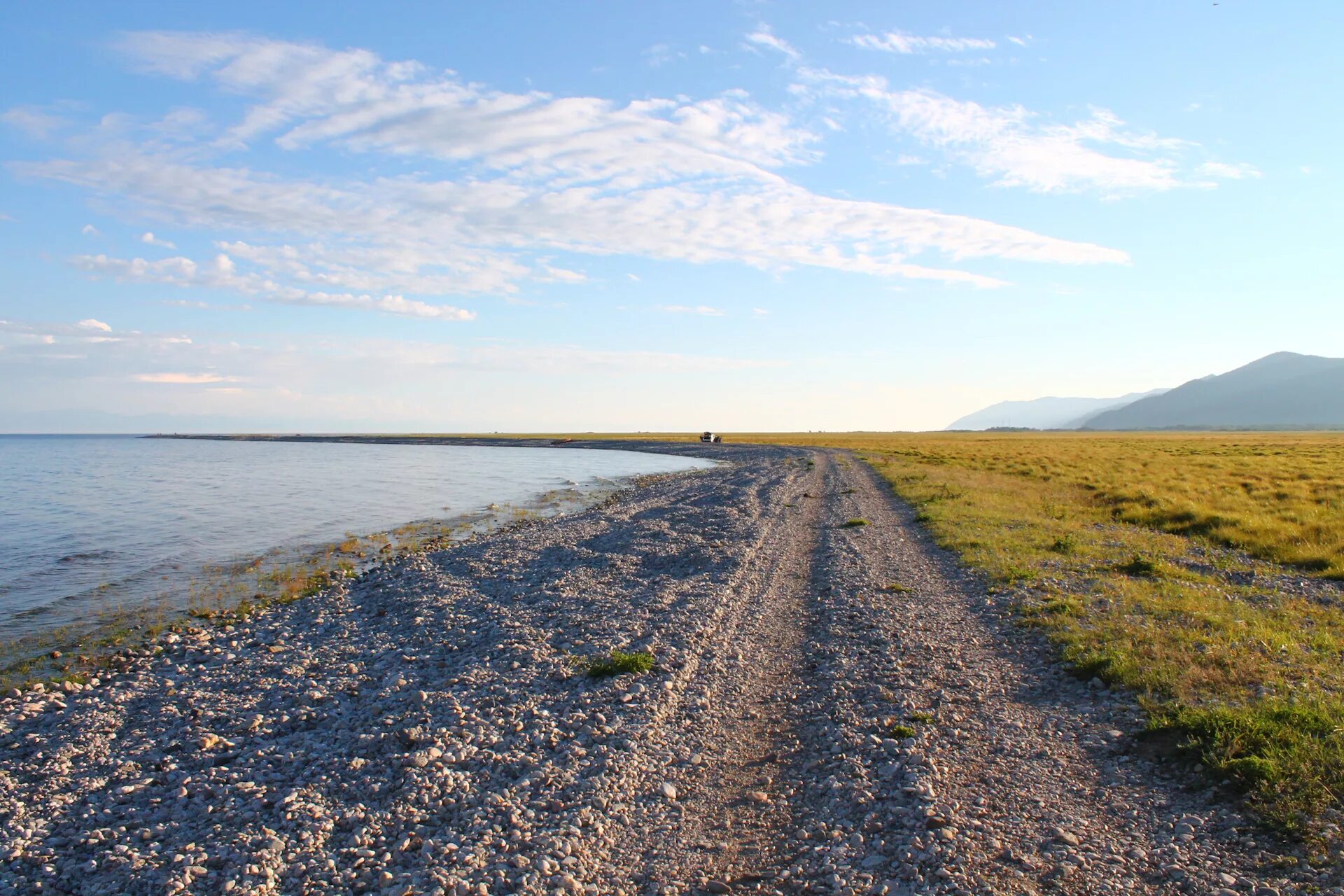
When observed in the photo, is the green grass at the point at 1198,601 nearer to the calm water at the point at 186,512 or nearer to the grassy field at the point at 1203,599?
the grassy field at the point at 1203,599

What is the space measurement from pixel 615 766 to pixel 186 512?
42.4m

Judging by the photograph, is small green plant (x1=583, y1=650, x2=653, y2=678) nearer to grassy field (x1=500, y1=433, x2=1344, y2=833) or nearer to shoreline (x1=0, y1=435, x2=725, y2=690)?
grassy field (x1=500, y1=433, x2=1344, y2=833)

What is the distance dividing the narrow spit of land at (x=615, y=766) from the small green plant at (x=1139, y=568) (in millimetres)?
4862

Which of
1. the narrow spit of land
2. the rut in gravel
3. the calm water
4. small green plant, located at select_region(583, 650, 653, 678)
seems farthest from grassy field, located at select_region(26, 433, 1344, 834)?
the calm water

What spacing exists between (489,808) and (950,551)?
17.2 metres

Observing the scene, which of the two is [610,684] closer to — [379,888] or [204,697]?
[379,888]

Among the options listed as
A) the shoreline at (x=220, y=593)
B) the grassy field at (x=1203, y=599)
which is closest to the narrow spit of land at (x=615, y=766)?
the grassy field at (x=1203, y=599)

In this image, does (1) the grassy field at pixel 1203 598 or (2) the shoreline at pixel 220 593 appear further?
(2) the shoreline at pixel 220 593

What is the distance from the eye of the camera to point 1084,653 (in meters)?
11.3

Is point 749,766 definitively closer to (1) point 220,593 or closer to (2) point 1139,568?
(2) point 1139,568

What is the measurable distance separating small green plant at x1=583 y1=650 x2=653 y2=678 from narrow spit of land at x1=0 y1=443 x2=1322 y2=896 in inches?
9.6

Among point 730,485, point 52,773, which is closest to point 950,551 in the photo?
point 52,773

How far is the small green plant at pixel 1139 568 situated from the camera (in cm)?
1736

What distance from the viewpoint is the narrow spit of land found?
6.46 m
